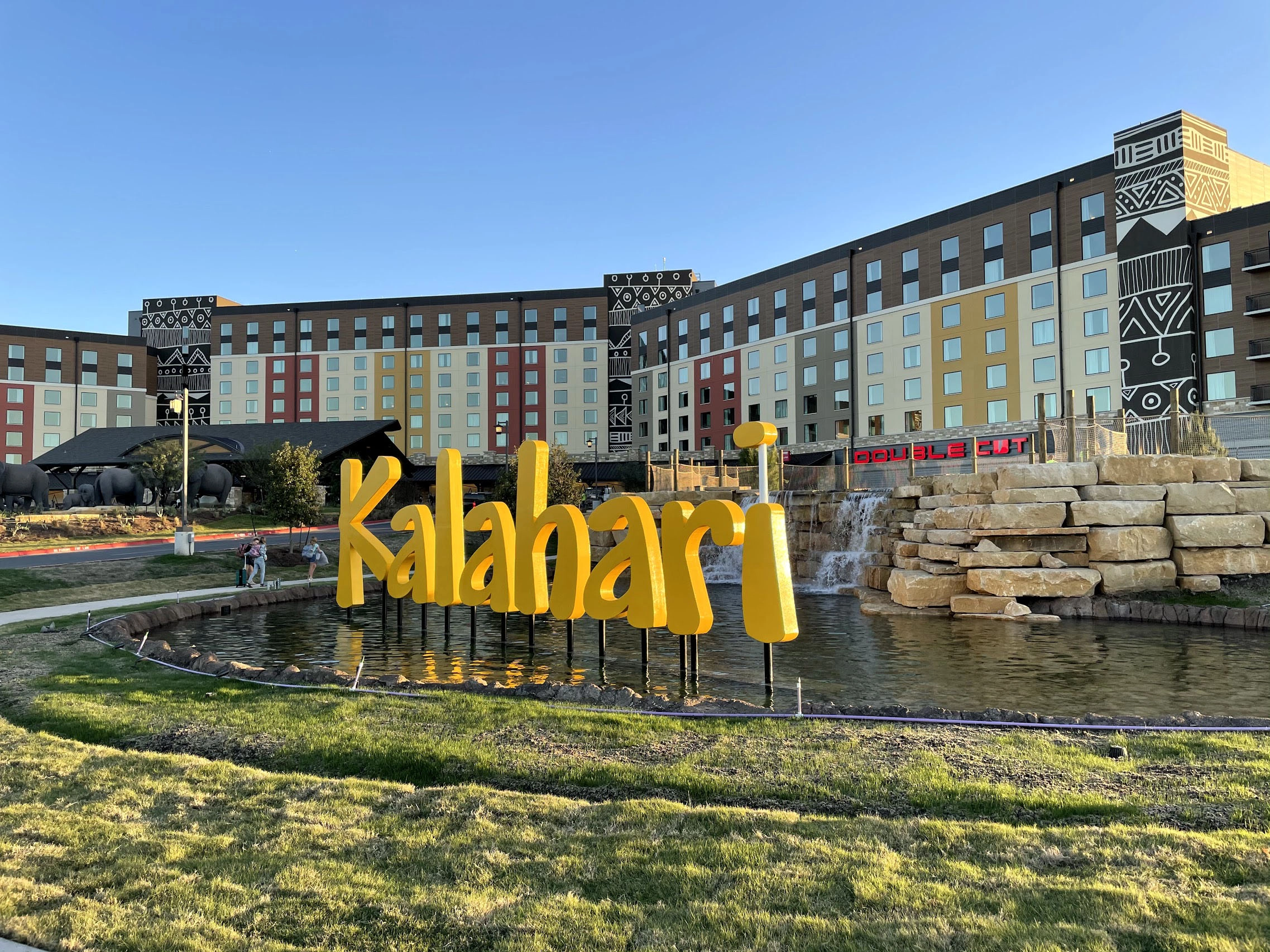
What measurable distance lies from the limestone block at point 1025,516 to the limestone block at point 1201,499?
2.54 meters

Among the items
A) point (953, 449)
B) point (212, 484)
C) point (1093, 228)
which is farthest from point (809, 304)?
point (212, 484)

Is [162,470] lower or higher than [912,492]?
higher

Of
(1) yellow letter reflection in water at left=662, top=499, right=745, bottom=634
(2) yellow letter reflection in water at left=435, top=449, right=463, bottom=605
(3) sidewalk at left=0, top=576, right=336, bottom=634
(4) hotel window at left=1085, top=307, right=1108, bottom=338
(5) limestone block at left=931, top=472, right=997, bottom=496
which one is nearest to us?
(1) yellow letter reflection in water at left=662, top=499, right=745, bottom=634

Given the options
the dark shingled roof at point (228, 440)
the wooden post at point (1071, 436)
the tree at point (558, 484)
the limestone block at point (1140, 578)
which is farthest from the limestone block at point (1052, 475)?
the dark shingled roof at point (228, 440)

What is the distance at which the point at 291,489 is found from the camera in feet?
105

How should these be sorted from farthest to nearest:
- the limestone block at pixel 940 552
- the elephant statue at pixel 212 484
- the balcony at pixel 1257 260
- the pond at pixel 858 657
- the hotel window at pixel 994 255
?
the hotel window at pixel 994 255 → the elephant statue at pixel 212 484 → the balcony at pixel 1257 260 → the limestone block at pixel 940 552 → the pond at pixel 858 657

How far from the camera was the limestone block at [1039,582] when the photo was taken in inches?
770

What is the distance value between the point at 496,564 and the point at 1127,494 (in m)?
16.1

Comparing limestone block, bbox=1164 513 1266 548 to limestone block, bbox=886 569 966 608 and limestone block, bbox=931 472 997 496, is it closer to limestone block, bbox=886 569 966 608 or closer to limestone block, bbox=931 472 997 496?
limestone block, bbox=931 472 997 496

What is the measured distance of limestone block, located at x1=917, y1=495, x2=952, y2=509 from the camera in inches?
872

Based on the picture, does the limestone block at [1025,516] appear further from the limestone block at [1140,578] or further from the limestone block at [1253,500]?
the limestone block at [1253,500]

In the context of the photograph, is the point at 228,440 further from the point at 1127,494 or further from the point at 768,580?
the point at 1127,494

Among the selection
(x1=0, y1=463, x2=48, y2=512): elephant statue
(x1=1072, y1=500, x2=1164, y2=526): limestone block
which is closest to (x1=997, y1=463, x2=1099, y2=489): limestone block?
(x1=1072, y1=500, x2=1164, y2=526): limestone block

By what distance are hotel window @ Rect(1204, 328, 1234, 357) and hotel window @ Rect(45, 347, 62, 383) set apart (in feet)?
341
